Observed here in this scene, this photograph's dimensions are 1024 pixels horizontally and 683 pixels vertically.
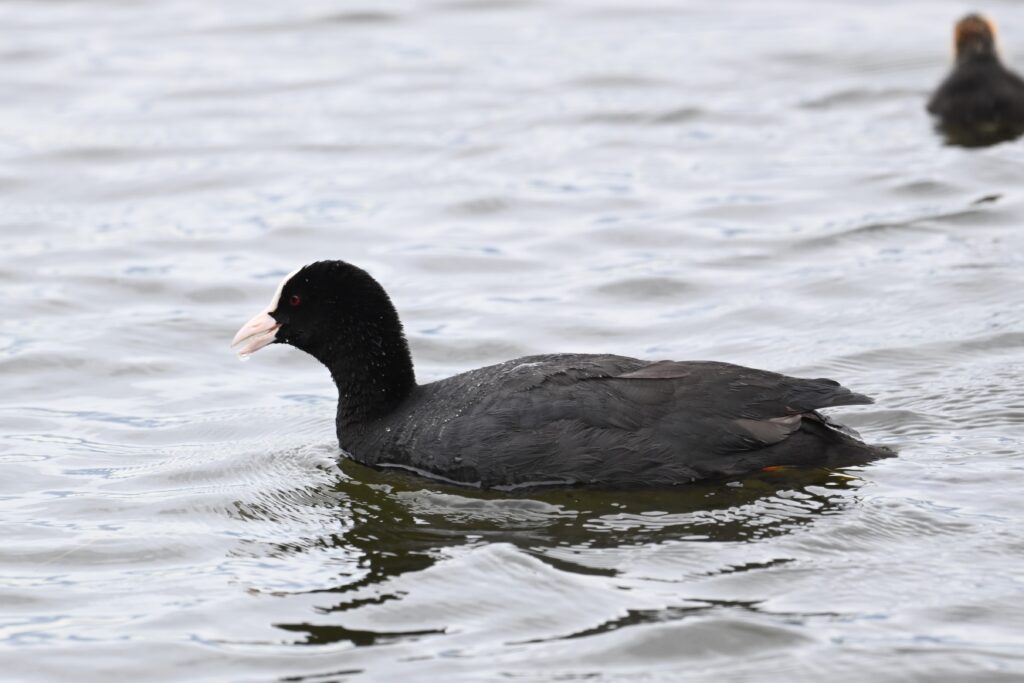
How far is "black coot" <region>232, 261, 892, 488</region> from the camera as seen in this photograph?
7703mm

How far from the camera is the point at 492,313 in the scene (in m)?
11.4

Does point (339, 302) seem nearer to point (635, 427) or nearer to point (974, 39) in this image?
point (635, 427)

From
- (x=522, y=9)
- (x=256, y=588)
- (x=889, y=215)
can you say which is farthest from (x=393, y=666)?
(x=522, y=9)

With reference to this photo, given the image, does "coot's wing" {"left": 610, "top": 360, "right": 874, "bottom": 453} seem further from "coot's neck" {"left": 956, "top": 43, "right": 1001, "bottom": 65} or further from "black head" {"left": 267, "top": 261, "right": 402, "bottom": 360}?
"coot's neck" {"left": 956, "top": 43, "right": 1001, "bottom": 65}

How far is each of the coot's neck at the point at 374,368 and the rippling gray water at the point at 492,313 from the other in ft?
1.17

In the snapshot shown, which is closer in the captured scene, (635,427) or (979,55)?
(635,427)

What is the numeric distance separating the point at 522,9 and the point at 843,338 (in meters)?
10.6

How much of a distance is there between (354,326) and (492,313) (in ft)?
9.65

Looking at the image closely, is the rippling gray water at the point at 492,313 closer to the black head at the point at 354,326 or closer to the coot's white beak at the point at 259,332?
the black head at the point at 354,326

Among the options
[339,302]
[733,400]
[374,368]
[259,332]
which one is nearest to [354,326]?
[339,302]

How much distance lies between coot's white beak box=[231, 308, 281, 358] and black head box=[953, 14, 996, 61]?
855 cm

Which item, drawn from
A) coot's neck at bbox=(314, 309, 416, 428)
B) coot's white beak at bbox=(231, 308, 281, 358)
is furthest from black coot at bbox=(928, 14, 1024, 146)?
coot's white beak at bbox=(231, 308, 281, 358)

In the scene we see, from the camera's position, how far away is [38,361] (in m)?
10.7

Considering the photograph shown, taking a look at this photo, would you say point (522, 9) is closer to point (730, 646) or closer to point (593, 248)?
point (593, 248)
